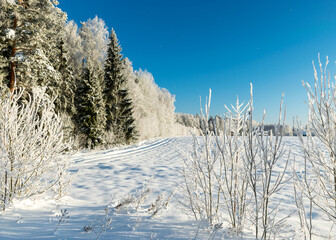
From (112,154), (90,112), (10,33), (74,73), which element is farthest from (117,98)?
(10,33)

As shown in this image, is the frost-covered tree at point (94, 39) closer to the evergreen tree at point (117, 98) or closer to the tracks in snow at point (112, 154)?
the evergreen tree at point (117, 98)

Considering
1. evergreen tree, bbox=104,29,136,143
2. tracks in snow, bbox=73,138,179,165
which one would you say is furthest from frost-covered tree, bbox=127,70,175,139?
tracks in snow, bbox=73,138,179,165

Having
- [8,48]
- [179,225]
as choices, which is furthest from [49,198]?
[8,48]

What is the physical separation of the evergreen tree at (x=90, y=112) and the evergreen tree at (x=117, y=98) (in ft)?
8.20

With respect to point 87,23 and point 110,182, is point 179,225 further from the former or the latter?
point 87,23

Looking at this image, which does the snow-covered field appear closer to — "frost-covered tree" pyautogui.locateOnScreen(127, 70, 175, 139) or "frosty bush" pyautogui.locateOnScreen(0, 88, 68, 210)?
"frosty bush" pyautogui.locateOnScreen(0, 88, 68, 210)

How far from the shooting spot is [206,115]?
108 inches

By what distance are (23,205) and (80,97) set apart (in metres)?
15.5

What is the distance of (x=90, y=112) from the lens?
52.5 ft

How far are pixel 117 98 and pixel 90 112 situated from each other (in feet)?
14.4

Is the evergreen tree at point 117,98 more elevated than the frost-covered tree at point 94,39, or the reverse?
the frost-covered tree at point 94,39

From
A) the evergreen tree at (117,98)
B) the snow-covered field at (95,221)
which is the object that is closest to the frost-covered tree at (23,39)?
the snow-covered field at (95,221)

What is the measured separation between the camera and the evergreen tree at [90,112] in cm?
1570

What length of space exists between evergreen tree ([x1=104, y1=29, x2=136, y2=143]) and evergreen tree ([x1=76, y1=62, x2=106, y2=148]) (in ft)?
8.20
